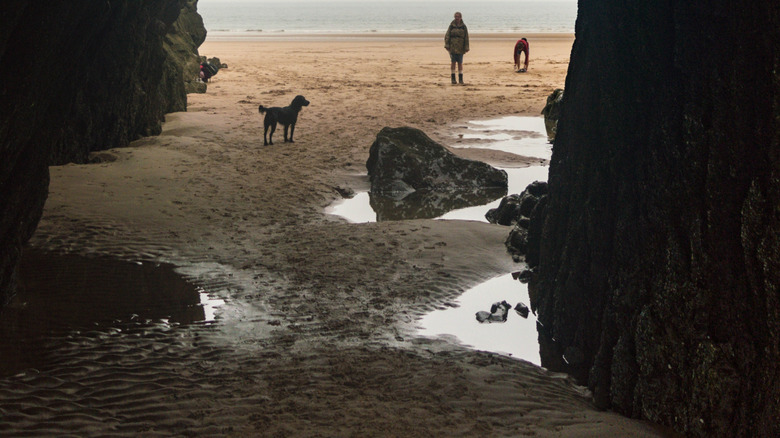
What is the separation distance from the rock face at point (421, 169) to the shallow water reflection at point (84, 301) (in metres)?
4.63

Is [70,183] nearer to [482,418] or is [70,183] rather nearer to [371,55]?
[482,418]

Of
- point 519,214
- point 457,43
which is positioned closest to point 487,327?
point 519,214

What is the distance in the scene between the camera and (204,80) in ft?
74.4

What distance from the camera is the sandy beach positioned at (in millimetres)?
4344

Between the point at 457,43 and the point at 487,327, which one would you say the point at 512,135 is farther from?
the point at 487,327

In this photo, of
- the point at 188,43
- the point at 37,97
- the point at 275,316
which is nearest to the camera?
the point at 37,97

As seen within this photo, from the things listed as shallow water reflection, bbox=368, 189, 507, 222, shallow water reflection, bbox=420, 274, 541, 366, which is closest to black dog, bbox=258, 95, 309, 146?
shallow water reflection, bbox=368, 189, 507, 222

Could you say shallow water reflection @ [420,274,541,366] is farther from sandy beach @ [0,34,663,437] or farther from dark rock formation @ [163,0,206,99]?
dark rock formation @ [163,0,206,99]

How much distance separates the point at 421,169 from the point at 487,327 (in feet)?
18.2

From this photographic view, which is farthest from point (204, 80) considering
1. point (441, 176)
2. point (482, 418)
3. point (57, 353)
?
point (482, 418)

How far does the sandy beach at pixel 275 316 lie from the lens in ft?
14.3

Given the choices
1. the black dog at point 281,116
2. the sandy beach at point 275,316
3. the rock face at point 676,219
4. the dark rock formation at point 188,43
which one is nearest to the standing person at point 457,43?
the dark rock formation at point 188,43

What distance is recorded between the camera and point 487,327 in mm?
6277

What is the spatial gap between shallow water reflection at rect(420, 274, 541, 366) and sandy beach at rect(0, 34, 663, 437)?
15 centimetres
